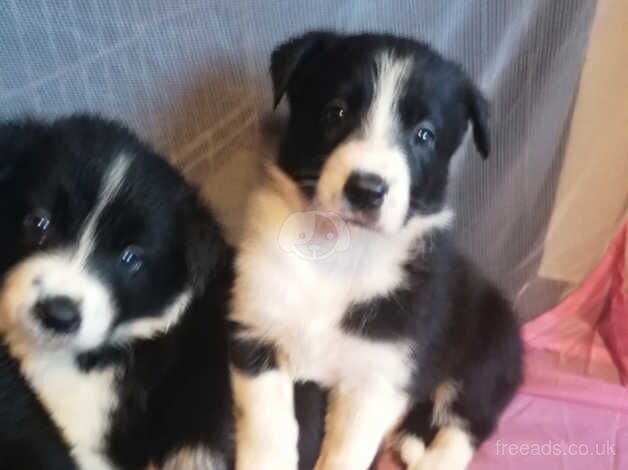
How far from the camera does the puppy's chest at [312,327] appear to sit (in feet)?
6.44

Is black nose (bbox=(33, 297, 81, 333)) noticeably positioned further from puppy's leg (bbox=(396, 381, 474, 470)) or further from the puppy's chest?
puppy's leg (bbox=(396, 381, 474, 470))

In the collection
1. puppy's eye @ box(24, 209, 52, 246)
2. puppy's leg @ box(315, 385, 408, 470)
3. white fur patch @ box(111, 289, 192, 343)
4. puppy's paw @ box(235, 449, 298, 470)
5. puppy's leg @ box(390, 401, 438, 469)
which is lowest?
puppy's leg @ box(390, 401, 438, 469)

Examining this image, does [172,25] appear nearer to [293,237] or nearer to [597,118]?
[293,237]

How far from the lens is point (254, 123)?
2.19 meters

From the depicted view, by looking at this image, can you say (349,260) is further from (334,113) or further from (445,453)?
(445,453)

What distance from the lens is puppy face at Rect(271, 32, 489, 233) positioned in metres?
1.74

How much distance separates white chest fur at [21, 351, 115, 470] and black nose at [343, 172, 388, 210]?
647mm

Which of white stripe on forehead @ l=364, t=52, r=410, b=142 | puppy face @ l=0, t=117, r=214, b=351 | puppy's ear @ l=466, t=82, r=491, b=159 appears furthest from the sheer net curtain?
puppy face @ l=0, t=117, r=214, b=351

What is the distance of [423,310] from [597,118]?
1.16 m

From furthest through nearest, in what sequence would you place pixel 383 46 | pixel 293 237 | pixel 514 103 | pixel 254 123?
pixel 514 103
pixel 254 123
pixel 293 237
pixel 383 46

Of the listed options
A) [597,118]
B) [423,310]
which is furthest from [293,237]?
[597,118]

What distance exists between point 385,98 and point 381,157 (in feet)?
Result: 0.49

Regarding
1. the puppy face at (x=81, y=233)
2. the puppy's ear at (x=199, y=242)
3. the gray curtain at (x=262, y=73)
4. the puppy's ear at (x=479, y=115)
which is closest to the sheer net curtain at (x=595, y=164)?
the gray curtain at (x=262, y=73)

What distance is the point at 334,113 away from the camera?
1849 mm
